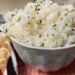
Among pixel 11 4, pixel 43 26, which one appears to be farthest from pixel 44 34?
pixel 11 4

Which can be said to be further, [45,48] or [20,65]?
[20,65]

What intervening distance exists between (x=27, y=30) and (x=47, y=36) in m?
0.05

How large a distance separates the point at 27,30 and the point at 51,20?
0.06m

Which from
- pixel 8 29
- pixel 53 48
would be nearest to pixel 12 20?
pixel 8 29

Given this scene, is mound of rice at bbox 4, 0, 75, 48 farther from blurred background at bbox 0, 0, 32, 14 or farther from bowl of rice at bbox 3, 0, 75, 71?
blurred background at bbox 0, 0, 32, 14

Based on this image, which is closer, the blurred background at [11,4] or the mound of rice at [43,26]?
the mound of rice at [43,26]

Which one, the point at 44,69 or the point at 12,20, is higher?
the point at 12,20

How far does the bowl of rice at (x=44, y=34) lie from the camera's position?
38 centimetres

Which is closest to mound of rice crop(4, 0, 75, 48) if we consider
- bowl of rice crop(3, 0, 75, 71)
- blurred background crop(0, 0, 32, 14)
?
bowl of rice crop(3, 0, 75, 71)

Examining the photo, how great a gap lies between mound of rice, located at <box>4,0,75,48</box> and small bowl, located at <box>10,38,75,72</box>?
13mm

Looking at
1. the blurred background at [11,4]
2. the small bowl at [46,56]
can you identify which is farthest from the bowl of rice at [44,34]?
the blurred background at [11,4]

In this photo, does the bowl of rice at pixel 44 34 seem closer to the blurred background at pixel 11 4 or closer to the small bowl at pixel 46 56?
the small bowl at pixel 46 56

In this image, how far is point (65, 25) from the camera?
398 mm

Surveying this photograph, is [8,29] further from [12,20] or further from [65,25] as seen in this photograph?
[65,25]
